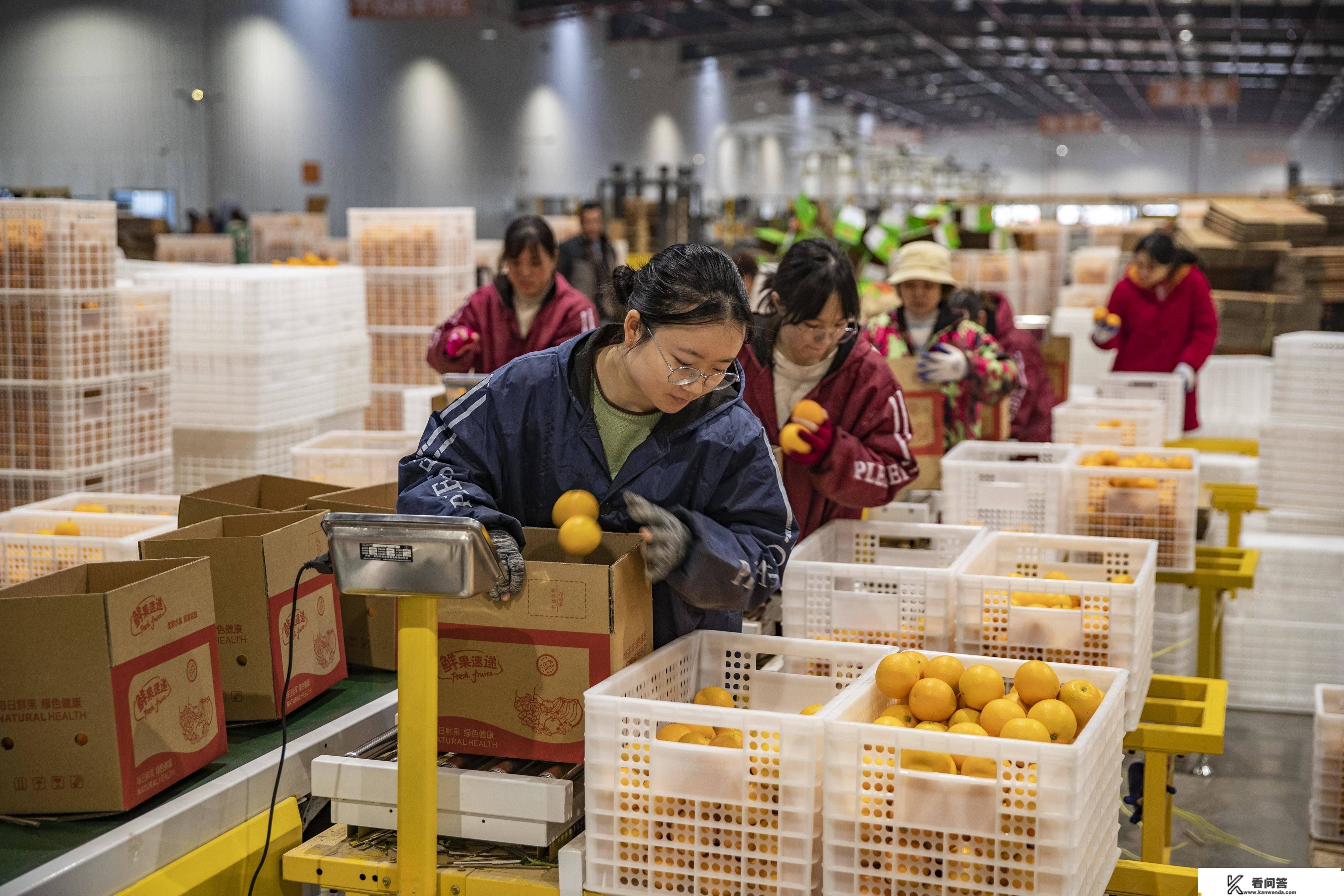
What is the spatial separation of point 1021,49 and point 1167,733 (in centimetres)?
2323

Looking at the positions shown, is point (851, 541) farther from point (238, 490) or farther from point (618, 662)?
point (238, 490)

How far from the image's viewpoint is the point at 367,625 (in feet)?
10.1

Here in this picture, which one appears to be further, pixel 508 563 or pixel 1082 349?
pixel 1082 349

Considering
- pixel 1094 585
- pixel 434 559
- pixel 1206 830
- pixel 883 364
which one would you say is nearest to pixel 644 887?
pixel 434 559

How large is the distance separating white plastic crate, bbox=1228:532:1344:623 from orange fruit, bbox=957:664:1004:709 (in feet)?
12.2

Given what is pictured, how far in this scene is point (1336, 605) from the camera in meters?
5.38

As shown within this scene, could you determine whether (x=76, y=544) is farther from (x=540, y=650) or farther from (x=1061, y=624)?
(x=1061, y=624)

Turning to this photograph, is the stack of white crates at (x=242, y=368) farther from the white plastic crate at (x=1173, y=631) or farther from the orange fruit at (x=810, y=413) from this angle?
the white plastic crate at (x=1173, y=631)

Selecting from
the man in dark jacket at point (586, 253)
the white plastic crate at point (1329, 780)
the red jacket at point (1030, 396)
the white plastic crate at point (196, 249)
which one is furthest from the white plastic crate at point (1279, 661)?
the white plastic crate at point (196, 249)

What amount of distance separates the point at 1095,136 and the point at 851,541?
36769mm

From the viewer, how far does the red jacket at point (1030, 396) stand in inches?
245

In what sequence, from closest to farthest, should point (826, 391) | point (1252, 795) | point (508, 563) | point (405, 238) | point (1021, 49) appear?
point (508, 563), point (826, 391), point (1252, 795), point (405, 238), point (1021, 49)

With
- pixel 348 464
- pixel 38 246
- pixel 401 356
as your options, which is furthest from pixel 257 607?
pixel 401 356

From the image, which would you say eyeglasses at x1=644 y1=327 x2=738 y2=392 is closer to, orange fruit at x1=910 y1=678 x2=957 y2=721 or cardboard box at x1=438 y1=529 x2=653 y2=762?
cardboard box at x1=438 y1=529 x2=653 y2=762
